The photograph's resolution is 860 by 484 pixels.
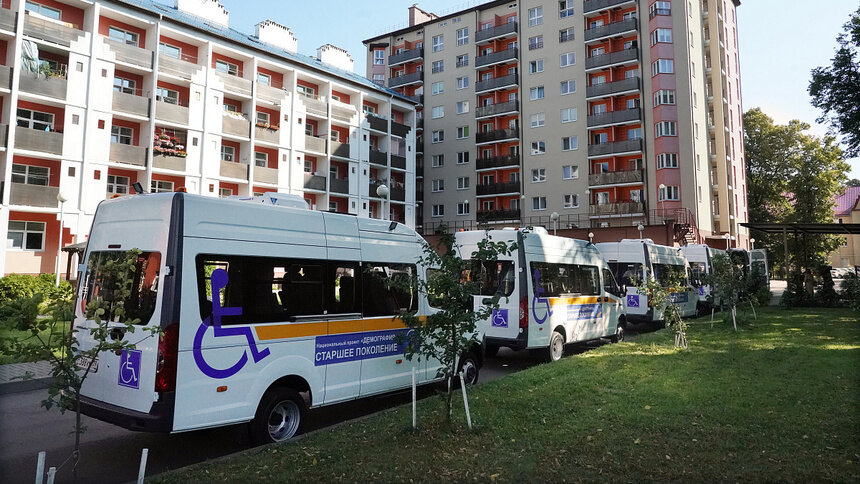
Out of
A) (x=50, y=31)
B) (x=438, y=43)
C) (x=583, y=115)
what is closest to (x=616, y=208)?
(x=583, y=115)

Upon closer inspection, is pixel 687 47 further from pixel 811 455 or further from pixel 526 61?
pixel 811 455

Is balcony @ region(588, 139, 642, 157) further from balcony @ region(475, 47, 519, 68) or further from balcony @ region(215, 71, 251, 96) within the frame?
balcony @ region(215, 71, 251, 96)

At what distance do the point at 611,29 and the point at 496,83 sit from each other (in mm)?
11435

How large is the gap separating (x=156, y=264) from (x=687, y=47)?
45.8m

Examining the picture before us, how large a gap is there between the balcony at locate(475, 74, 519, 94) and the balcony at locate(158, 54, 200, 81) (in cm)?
2842

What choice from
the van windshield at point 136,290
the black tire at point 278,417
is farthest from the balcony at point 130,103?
the black tire at point 278,417

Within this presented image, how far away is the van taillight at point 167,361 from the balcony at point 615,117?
44.5 metres

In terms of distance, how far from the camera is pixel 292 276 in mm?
6164

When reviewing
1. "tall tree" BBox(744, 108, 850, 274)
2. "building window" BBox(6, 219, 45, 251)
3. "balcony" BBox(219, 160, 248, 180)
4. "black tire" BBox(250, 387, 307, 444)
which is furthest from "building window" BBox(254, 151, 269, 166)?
"tall tree" BBox(744, 108, 850, 274)

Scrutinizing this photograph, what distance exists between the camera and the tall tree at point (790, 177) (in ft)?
164

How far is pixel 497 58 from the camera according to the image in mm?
51656

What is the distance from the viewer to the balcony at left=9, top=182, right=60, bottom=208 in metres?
25.0

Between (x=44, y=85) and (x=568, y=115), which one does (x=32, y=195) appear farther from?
(x=568, y=115)

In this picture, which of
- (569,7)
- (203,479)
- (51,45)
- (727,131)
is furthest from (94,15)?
(727,131)
